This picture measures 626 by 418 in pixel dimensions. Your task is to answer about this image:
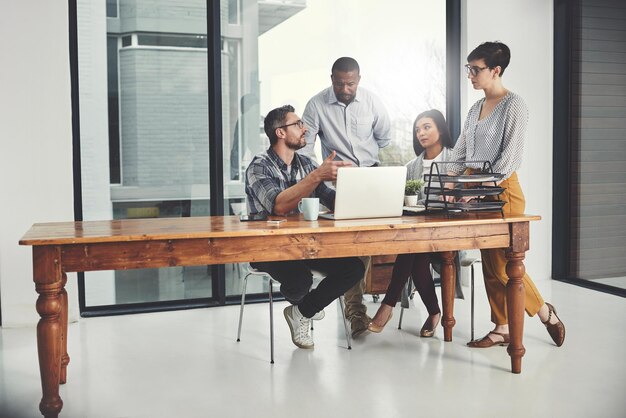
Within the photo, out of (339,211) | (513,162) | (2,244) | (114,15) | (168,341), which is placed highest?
(114,15)

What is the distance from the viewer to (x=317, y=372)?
133 inches

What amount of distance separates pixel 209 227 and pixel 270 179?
712 millimetres

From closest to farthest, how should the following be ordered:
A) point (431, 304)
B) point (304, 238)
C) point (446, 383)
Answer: point (304, 238) → point (446, 383) → point (431, 304)

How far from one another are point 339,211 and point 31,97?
2.38 m

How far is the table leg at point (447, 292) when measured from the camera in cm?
392

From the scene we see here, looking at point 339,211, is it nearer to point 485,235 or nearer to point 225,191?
point 485,235

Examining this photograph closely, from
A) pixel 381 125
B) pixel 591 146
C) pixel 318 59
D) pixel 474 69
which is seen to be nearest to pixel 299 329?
pixel 474 69

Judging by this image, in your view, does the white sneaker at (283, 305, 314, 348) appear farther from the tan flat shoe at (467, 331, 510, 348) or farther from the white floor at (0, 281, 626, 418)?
the tan flat shoe at (467, 331, 510, 348)

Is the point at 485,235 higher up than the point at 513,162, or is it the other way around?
the point at 513,162

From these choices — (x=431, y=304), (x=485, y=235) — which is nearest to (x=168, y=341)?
(x=431, y=304)

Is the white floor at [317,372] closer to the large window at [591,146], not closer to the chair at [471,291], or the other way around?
the chair at [471,291]

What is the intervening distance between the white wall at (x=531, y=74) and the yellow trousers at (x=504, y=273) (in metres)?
2.04

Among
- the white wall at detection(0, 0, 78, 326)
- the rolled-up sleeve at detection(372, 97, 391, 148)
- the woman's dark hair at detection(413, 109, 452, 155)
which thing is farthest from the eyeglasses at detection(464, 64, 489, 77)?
the white wall at detection(0, 0, 78, 326)

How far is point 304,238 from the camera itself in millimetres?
2963
